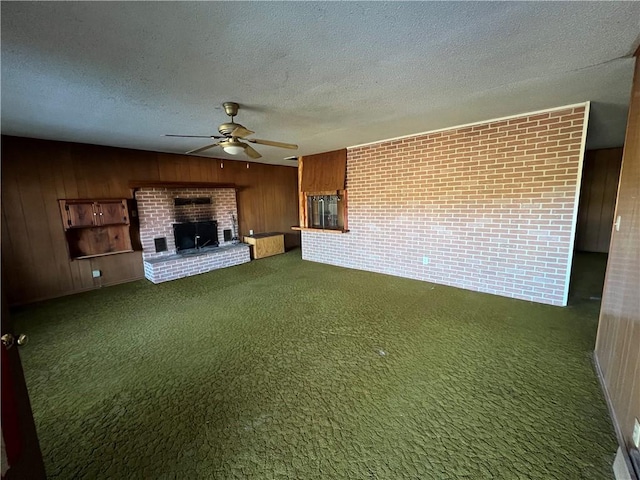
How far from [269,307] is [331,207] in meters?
2.81

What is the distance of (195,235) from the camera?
553 centimetres

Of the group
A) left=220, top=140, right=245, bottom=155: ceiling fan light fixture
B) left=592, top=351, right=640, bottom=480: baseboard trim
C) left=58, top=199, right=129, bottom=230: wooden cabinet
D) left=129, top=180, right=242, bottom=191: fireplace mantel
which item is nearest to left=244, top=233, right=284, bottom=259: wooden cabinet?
left=129, top=180, right=242, bottom=191: fireplace mantel

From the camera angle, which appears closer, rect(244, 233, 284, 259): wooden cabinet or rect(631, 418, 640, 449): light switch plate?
rect(631, 418, 640, 449): light switch plate

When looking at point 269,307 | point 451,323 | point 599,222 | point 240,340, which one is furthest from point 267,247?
point 599,222

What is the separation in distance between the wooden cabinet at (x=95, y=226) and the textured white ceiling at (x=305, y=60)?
1251mm

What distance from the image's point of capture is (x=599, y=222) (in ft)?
20.1

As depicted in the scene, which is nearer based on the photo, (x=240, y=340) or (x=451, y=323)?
(x=240, y=340)

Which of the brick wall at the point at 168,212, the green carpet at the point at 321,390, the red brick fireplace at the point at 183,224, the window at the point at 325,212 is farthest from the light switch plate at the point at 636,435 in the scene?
the brick wall at the point at 168,212

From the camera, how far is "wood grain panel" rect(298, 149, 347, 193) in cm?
518

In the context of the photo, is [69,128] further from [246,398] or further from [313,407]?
[313,407]

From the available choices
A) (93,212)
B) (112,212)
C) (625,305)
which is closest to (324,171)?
(112,212)

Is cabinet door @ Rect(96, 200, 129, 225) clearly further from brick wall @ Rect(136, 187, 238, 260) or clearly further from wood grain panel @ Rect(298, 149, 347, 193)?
wood grain panel @ Rect(298, 149, 347, 193)

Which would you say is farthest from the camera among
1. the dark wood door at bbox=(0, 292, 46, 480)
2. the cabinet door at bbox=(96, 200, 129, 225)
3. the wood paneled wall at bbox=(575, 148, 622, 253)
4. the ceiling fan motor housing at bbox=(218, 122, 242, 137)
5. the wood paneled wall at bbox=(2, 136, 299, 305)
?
the wood paneled wall at bbox=(575, 148, 622, 253)

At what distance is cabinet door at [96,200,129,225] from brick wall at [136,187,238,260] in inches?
11.3
